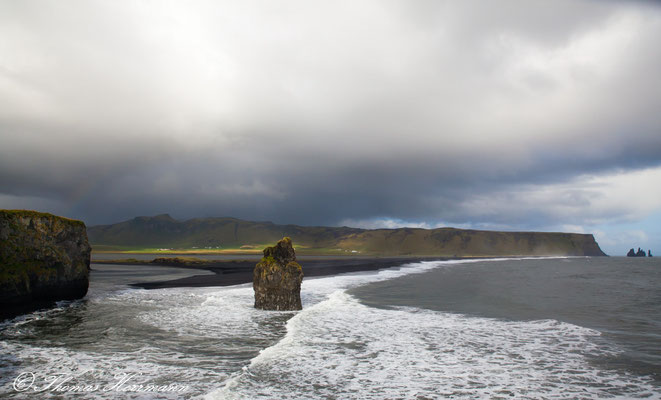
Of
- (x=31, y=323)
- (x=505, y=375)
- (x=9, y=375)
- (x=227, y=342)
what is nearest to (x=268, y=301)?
(x=227, y=342)

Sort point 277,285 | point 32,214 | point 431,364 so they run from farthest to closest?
1. point 32,214
2. point 277,285
3. point 431,364

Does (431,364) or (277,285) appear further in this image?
(277,285)

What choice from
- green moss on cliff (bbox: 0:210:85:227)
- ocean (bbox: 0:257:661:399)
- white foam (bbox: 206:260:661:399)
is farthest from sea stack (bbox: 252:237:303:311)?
green moss on cliff (bbox: 0:210:85:227)

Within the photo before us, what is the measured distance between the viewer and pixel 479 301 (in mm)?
27141

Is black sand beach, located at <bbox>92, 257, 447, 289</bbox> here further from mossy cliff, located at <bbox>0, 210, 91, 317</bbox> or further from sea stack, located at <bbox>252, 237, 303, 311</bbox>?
sea stack, located at <bbox>252, 237, 303, 311</bbox>

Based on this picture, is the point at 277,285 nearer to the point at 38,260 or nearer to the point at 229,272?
the point at 38,260

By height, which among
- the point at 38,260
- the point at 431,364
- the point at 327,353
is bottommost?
the point at 327,353

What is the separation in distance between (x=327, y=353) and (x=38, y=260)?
2197 cm

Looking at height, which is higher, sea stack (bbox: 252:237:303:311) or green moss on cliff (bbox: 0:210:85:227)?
green moss on cliff (bbox: 0:210:85:227)

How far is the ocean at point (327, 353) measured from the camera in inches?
355

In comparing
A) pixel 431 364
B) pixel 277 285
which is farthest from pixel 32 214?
pixel 431 364

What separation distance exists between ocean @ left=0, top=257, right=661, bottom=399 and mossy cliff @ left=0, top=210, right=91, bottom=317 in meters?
2.85

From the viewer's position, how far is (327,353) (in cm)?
1251

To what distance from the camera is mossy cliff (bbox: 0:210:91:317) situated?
21.0 meters
